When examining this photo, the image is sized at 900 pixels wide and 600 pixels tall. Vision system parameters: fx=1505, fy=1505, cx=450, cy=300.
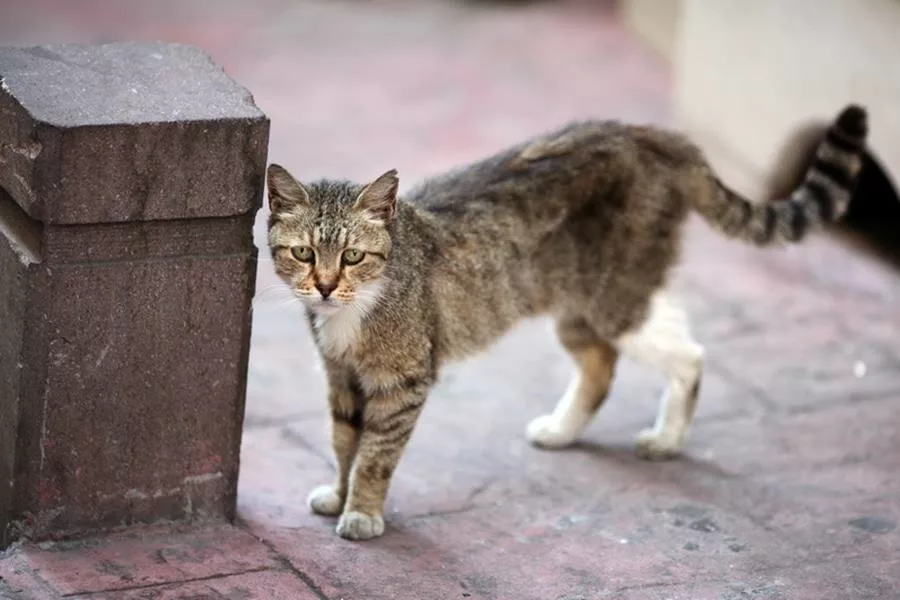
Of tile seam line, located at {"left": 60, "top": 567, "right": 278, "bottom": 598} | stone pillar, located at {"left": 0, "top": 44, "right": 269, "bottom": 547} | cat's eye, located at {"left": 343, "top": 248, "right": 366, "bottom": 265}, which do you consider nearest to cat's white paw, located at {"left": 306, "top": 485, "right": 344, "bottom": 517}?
stone pillar, located at {"left": 0, "top": 44, "right": 269, "bottom": 547}

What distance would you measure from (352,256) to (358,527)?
2.90 ft

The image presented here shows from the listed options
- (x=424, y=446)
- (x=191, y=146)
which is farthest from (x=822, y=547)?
(x=191, y=146)

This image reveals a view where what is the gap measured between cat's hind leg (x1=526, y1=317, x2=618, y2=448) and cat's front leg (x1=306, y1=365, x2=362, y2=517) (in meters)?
0.96

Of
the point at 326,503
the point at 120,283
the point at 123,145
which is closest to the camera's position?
the point at 123,145

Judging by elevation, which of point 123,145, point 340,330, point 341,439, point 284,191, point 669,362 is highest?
point 123,145

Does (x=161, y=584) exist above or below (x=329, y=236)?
below

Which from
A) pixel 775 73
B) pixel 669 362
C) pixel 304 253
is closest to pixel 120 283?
pixel 304 253

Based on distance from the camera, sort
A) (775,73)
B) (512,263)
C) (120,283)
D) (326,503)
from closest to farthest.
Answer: (120,283)
(326,503)
(512,263)
(775,73)

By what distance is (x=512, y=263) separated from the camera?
16.5 feet

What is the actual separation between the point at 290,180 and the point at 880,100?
12.1ft

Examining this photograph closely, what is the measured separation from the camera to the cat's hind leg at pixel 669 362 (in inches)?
212

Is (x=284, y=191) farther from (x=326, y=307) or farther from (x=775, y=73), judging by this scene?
(x=775, y=73)

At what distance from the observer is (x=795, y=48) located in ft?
24.6

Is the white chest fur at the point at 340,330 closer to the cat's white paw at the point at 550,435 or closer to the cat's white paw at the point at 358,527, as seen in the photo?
the cat's white paw at the point at 358,527
